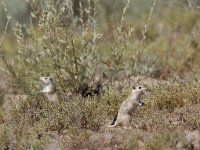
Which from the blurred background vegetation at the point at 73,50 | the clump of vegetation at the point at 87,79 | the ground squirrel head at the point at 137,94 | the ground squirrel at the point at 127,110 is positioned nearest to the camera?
the clump of vegetation at the point at 87,79

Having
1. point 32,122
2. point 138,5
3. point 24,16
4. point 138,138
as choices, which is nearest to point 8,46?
point 24,16

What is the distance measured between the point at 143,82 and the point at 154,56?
190cm

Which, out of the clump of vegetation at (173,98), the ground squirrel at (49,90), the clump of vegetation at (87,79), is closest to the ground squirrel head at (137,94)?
the clump of vegetation at (87,79)

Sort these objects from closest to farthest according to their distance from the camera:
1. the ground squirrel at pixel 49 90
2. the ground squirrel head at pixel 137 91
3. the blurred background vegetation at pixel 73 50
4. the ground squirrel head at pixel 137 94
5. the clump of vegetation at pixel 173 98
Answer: the ground squirrel head at pixel 137 94 → the ground squirrel head at pixel 137 91 → the clump of vegetation at pixel 173 98 → the ground squirrel at pixel 49 90 → the blurred background vegetation at pixel 73 50

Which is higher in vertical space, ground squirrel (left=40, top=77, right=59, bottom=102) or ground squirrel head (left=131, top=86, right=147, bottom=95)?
ground squirrel head (left=131, top=86, right=147, bottom=95)

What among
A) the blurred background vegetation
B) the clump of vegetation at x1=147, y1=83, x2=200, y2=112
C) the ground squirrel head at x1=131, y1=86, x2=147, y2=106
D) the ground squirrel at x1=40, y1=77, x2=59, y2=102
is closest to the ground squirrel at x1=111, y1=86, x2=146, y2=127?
the ground squirrel head at x1=131, y1=86, x2=147, y2=106

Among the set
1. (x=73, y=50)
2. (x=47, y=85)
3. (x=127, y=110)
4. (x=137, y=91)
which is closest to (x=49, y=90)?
(x=47, y=85)

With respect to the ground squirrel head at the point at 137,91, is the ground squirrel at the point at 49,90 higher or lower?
lower

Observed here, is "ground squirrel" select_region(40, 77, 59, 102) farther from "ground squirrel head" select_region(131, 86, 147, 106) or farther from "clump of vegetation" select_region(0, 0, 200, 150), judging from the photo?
"ground squirrel head" select_region(131, 86, 147, 106)

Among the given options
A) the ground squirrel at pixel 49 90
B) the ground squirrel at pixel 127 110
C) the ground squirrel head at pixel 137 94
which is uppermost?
the ground squirrel head at pixel 137 94

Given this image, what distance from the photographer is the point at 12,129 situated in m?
7.41

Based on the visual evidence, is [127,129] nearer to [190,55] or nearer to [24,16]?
[190,55]

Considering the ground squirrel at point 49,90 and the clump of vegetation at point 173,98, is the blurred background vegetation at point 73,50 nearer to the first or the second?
the ground squirrel at point 49,90

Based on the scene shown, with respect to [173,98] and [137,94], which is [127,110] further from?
[173,98]
